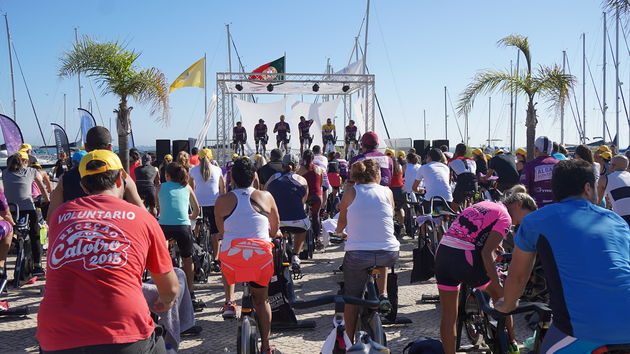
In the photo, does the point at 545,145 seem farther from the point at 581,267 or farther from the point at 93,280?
the point at 93,280

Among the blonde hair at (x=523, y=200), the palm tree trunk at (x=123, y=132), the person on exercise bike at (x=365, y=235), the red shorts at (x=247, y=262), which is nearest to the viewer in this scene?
the blonde hair at (x=523, y=200)

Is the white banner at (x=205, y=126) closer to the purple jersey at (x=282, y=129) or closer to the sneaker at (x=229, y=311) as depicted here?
the purple jersey at (x=282, y=129)

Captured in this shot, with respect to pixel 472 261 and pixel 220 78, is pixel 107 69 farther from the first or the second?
pixel 472 261

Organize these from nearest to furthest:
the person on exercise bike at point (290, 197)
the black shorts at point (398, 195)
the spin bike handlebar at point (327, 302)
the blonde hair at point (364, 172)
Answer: the spin bike handlebar at point (327, 302) → the blonde hair at point (364, 172) → the person on exercise bike at point (290, 197) → the black shorts at point (398, 195)

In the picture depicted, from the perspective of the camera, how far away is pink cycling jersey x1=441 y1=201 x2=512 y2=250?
14.5 ft

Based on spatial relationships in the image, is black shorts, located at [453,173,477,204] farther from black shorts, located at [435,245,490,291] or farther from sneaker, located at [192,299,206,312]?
black shorts, located at [435,245,490,291]

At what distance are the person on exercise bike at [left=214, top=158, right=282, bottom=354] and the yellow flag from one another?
67.5 feet

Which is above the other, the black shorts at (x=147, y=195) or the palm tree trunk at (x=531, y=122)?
the palm tree trunk at (x=531, y=122)

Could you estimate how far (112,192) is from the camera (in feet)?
9.63

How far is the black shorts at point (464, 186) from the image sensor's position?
9.97 m

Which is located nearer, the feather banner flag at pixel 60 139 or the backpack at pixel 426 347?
the backpack at pixel 426 347

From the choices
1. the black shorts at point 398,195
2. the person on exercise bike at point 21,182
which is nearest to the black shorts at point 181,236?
the person on exercise bike at point 21,182

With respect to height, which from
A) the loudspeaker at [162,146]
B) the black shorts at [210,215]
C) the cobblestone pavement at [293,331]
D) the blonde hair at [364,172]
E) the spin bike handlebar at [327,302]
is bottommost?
the cobblestone pavement at [293,331]

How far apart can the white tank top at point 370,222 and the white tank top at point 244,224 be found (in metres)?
0.77
